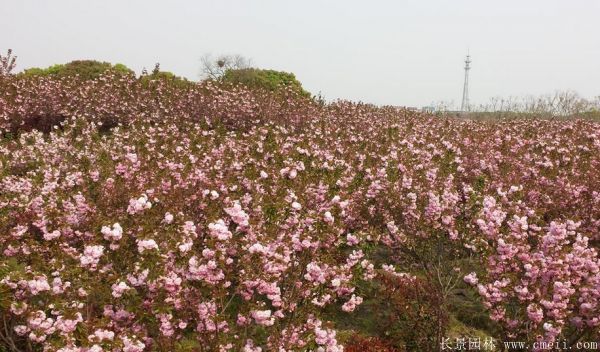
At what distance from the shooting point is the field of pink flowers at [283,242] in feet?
15.5

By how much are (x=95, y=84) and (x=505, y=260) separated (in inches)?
794

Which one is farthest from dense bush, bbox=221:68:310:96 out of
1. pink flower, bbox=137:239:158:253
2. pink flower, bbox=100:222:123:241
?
pink flower, bbox=137:239:158:253

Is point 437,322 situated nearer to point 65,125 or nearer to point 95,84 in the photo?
point 65,125

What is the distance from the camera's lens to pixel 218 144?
14195 millimetres

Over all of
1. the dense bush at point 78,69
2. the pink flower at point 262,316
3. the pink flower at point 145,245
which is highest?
the dense bush at point 78,69

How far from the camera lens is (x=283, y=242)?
5688 mm

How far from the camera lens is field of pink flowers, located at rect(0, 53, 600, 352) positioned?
15.5 feet

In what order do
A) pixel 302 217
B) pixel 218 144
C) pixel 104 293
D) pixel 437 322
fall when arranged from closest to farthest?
pixel 104 293, pixel 302 217, pixel 437 322, pixel 218 144

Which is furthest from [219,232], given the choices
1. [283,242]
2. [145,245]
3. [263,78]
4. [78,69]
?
[263,78]

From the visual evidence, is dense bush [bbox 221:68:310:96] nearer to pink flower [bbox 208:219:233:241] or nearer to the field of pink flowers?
the field of pink flowers

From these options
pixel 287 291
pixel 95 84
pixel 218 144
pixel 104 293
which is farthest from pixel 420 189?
pixel 95 84

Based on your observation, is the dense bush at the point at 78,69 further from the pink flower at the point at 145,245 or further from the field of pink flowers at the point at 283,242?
the pink flower at the point at 145,245

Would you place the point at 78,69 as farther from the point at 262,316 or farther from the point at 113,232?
the point at 262,316

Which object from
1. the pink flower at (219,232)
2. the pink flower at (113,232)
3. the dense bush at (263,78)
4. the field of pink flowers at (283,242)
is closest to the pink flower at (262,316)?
the field of pink flowers at (283,242)
